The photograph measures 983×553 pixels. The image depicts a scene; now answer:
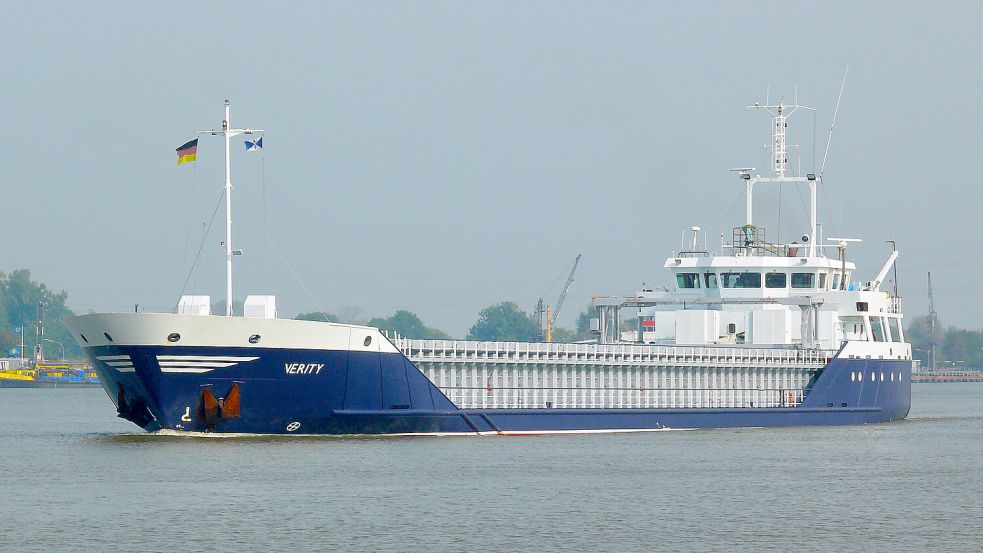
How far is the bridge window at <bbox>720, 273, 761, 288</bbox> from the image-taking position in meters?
59.0

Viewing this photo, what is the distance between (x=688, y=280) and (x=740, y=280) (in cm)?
219

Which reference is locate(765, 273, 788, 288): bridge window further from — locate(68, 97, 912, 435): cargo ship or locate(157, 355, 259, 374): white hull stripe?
locate(157, 355, 259, 374): white hull stripe

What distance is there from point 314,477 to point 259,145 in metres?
12.7

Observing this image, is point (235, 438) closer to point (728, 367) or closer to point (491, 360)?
point (491, 360)

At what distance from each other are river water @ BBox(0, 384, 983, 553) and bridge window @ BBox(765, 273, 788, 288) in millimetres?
9179

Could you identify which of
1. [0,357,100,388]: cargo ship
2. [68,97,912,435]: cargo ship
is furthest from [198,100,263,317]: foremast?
[0,357,100,388]: cargo ship

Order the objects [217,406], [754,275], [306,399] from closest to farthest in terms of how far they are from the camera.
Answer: [217,406] < [306,399] < [754,275]

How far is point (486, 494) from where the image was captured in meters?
35.7

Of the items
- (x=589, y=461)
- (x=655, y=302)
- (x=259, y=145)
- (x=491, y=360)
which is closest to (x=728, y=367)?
(x=655, y=302)

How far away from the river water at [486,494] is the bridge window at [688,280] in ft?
32.8

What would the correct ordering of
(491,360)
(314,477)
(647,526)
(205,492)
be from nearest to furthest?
1. (647,526)
2. (205,492)
3. (314,477)
4. (491,360)

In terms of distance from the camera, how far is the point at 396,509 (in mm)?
33344

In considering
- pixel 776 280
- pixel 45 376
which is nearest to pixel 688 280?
pixel 776 280

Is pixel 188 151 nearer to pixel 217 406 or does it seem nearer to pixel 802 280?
pixel 217 406
